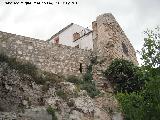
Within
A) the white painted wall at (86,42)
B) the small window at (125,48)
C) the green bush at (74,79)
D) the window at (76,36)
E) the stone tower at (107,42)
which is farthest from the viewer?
the window at (76,36)

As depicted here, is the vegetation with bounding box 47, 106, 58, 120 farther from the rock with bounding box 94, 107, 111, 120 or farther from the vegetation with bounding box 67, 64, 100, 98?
the vegetation with bounding box 67, 64, 100, 98

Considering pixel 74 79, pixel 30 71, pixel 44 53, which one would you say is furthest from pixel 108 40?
pixel 30 71

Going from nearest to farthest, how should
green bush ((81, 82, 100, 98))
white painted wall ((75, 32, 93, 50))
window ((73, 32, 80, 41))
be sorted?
green bush ((81, 82, 100, 98)) → white painted wall ((75, 32, 93, 50)) → window ((73, 32, 80, 41))

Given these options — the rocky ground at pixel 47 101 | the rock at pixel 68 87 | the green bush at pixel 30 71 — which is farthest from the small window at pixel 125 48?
the green bush at pixel 30 71

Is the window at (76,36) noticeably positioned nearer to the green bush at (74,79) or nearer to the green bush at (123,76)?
the green bush at (123,76)

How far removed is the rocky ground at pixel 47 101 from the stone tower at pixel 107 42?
3.25 meters

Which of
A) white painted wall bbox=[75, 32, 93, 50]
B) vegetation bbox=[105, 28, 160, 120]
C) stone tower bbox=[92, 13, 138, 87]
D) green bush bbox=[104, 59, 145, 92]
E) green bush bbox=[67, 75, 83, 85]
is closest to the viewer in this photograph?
vegetation bbox=[105, 28, 160, 120]

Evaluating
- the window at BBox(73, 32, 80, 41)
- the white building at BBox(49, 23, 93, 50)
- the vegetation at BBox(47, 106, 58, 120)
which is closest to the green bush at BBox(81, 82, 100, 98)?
the vegetation at BBox(47, 106, 58, 120)

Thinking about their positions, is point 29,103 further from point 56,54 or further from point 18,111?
point 56,54

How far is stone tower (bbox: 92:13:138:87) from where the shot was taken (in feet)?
103

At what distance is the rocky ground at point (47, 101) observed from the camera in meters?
24.1

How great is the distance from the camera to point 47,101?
25734mm

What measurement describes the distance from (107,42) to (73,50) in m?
3.06

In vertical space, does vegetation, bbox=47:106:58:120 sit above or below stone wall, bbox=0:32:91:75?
below
